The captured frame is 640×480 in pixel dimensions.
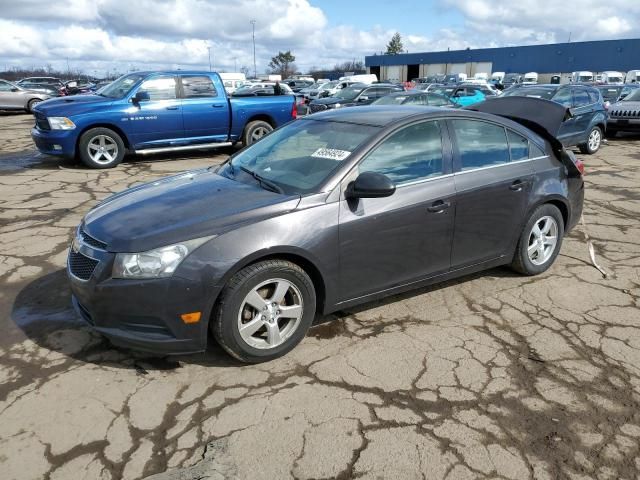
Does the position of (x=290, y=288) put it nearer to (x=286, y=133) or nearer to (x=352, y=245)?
(x=352, y=245)

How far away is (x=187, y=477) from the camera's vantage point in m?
2.32

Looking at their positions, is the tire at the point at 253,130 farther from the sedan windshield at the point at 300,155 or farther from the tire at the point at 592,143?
the tire at the point at 592,143

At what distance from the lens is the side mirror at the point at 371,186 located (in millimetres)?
3154

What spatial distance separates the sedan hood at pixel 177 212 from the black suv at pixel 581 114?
32.3ft

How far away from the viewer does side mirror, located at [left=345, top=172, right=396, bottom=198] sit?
124 inches

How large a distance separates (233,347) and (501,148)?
108 inches

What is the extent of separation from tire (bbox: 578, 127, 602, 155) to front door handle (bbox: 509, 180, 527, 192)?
8.99 meters

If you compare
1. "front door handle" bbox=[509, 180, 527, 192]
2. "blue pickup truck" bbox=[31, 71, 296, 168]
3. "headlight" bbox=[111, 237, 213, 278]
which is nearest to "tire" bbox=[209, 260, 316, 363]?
"headlight" bbox=[111, 237, 213, 278]

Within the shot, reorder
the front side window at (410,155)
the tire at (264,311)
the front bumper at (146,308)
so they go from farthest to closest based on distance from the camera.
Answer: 1. the front side window at (410,155)
2. the tire at (264,311)
3. the front bumper at (146,308)

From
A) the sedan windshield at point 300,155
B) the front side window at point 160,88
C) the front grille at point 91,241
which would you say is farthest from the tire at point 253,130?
the front grille at point 91,241

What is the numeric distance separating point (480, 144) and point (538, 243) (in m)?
1.15

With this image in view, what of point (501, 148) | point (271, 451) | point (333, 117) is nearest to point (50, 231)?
point (333, 117)

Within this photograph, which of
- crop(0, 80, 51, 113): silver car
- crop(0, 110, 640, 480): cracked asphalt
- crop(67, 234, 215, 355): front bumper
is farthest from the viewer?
crop(0, 80, 51, 113): silver car

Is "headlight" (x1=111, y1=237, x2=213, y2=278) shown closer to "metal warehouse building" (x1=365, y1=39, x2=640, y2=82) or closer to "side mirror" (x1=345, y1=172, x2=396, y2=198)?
"side mirror" (x1=345, y1=172, x2=396, y2=198)
